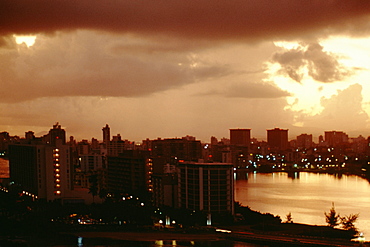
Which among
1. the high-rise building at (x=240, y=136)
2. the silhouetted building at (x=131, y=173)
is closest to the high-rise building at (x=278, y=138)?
the high-rise building at (x=240, y=136)

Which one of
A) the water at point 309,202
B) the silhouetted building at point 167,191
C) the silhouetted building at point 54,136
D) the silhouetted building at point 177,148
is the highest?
the silhouetted building at point 54,136

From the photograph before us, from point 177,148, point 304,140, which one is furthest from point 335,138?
point 177,148

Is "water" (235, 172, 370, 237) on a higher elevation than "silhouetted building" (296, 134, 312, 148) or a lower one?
lower

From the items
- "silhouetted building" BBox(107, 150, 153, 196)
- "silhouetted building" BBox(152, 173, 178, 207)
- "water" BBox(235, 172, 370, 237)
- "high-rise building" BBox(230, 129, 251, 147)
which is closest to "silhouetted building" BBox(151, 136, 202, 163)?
"water" BBox(235, 172, 370, 237)

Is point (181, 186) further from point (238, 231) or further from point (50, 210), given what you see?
point (50, 210)

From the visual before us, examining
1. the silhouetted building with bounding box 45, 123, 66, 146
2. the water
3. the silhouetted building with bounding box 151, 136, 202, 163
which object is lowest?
the water

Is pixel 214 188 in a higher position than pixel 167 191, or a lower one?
higher

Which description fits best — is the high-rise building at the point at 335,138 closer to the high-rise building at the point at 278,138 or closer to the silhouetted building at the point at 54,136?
the high-rise building at the point at 278,138

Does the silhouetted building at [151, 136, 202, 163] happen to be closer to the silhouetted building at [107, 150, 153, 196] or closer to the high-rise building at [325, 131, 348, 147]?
the silhouetted building at [107, 150, 153, 196]

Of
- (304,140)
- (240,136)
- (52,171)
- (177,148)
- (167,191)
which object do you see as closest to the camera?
(167,191)

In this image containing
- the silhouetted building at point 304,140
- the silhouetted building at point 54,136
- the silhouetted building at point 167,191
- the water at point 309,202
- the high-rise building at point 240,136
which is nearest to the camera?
the silhouetted building at point 167,191

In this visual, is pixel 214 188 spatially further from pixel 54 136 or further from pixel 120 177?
pixel 54 136

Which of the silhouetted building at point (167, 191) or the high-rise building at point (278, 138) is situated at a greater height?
the high-rise building at point (278, 138)
